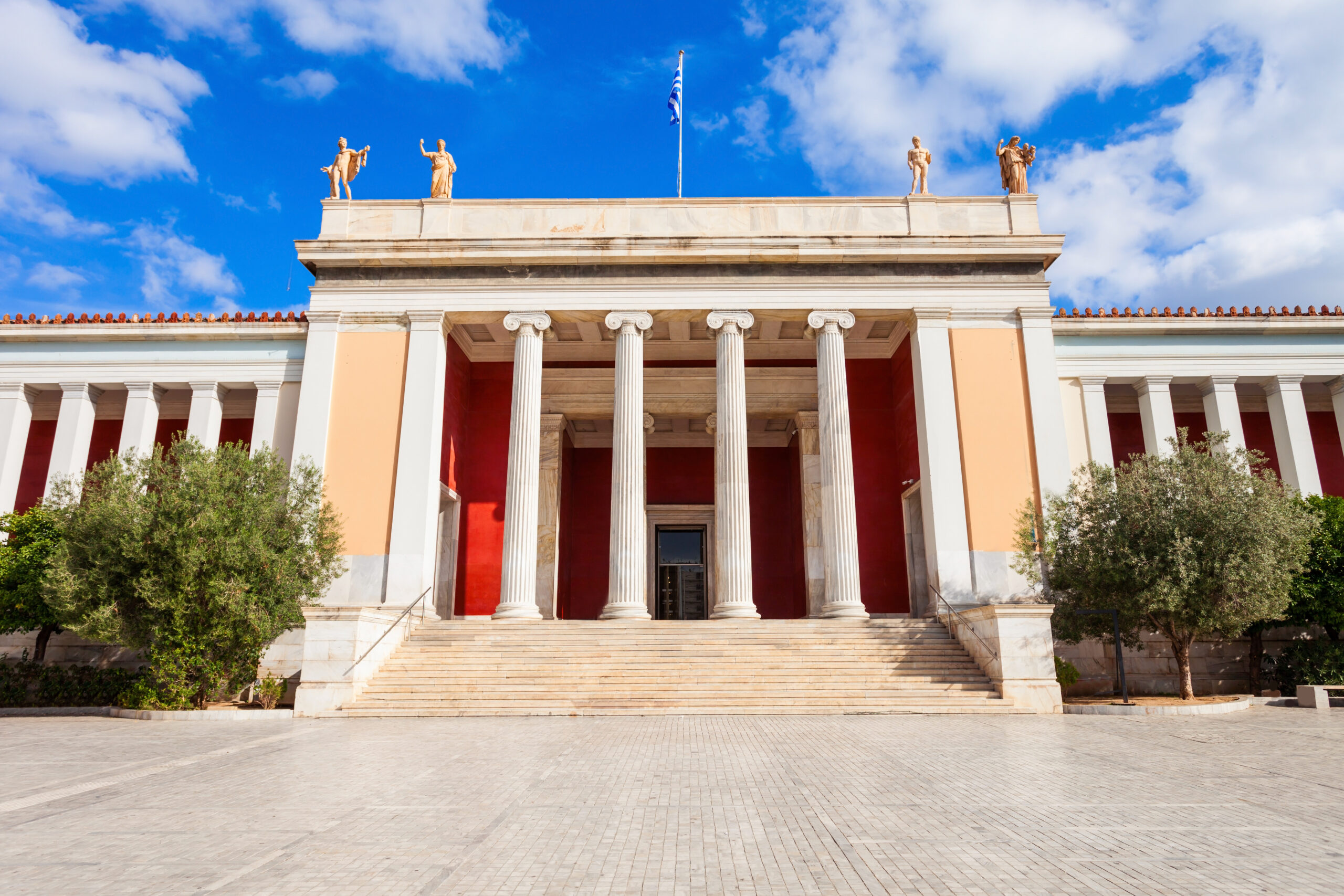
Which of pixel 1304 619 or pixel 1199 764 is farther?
pixel 1304 619

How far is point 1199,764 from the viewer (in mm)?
8164

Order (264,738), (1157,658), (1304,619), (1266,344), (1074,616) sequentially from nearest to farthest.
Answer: (264,738) < (1074,616) < (1304,619) < (1157,658) < (1266,344)

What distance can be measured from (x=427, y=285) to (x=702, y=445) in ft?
34.2

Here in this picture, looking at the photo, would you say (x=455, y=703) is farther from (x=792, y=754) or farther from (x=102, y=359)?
(x=102, y=359)

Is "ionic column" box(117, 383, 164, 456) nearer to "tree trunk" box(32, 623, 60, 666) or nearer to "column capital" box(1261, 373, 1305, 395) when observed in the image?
"tree trunk" box(32, 623, 60, 666)

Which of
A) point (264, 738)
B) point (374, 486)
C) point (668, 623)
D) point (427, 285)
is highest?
point (427, 285)

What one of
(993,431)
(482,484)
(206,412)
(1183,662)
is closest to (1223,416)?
(993,431)

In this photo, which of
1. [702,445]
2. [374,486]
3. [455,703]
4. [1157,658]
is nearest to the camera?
[455,703]

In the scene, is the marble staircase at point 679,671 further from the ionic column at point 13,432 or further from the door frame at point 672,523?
the ionic column at point 13,432

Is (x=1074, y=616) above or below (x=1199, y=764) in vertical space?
above

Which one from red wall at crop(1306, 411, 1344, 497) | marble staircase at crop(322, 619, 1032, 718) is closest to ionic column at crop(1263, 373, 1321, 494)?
red wall at crop(1306, 411, 1344, 497)

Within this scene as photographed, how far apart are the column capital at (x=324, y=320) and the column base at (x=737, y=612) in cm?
1187

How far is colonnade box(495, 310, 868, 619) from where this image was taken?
1889cm

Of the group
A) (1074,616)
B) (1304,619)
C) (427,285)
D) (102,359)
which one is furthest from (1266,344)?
(102,359)
